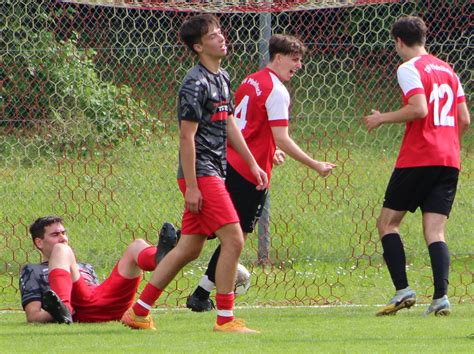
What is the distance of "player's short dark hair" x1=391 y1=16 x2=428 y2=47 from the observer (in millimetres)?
7633

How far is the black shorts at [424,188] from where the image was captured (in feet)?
24.9

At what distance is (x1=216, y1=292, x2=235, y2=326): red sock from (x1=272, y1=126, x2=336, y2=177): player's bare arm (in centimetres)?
101

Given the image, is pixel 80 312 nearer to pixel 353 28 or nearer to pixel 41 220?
pixel 41 220

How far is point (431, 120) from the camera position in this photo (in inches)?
299

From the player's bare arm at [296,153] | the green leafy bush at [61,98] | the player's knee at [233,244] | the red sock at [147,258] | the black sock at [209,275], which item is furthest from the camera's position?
the green leafy bush at [61,98]

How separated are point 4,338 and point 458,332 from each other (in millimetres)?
2393

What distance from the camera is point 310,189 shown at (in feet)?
35.7

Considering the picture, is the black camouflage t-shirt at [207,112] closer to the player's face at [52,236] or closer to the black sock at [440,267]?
the player's face at [52,236]

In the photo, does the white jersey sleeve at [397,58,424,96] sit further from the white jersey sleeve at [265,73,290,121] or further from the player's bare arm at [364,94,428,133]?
the white jersey sleeve at [265,73,290,121]

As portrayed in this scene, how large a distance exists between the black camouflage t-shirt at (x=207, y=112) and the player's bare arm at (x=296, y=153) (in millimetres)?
703

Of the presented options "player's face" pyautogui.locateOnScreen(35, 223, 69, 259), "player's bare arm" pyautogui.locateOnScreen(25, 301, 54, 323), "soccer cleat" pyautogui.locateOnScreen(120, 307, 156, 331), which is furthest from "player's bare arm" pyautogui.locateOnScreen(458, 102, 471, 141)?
"player's bare arm" pyautogui.locateOnScreen(25, 301, 54, 323)

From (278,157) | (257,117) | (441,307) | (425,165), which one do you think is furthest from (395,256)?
(257,117)

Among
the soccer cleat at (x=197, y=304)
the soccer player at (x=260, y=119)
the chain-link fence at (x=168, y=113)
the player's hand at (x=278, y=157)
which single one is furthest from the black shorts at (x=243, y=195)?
the chain-link fence at (x=168, y=113)

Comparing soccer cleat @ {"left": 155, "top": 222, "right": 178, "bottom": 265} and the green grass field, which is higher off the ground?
soccer cleat @ {"left": 155, "top": 222, "right": 178, "bottom": 265}
